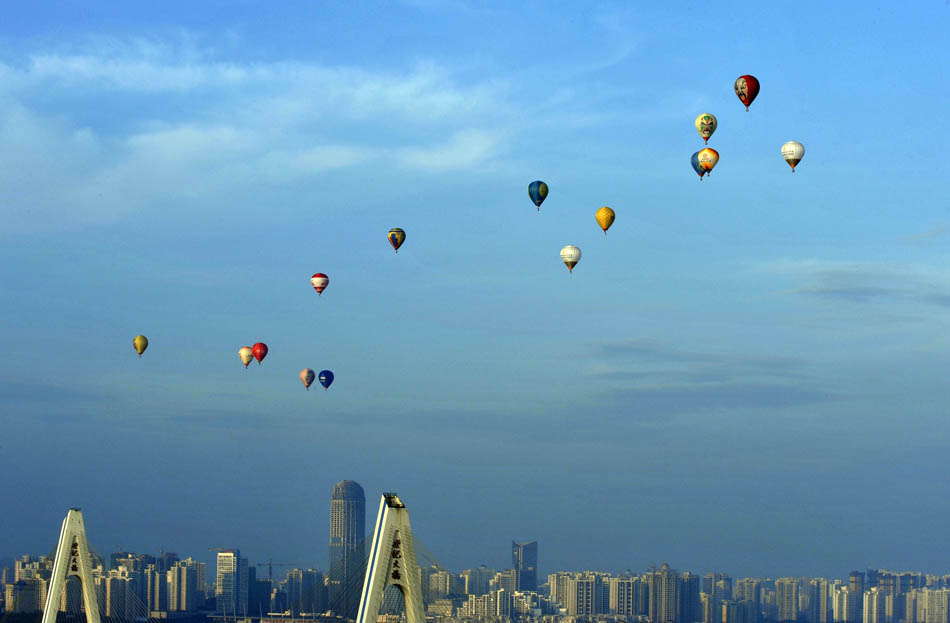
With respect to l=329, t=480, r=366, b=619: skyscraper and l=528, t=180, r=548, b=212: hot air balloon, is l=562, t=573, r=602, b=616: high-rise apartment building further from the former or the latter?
l=528, t=180, r=548, b=212: hot air balloon

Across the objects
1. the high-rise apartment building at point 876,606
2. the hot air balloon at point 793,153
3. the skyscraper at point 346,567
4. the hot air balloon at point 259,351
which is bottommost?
the high-rise apartment building at point 876,606

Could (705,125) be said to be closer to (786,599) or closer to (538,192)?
(538,192)

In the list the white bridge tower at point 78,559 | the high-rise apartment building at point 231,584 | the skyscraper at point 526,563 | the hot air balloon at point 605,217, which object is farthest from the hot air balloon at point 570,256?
the skyscraper at point 526,563

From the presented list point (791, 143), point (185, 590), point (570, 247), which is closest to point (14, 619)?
point (185, 590)

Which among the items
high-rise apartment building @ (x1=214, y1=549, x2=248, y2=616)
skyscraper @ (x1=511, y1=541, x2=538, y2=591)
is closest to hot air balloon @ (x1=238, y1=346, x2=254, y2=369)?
high-rise apartment building @ (x1=214, y1=549, x2=248, y2=616)

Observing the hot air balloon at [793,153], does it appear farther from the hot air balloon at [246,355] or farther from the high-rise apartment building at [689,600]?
the high-rise apartment building at [689,600]

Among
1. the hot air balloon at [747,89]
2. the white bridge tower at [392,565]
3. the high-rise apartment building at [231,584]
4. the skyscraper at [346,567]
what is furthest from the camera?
the high-rise apartment building at [231,584]

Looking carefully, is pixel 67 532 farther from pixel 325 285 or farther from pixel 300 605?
pixel 300 605
